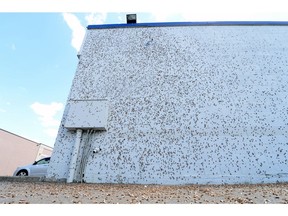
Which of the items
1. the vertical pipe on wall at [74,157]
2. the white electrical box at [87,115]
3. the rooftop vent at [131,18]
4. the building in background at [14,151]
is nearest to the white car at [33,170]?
the vertical pipe on wall at [74,157]

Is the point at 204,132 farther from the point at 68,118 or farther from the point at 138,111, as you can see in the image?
the point at 68,118

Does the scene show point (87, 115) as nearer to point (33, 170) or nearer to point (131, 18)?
point (33, 170)

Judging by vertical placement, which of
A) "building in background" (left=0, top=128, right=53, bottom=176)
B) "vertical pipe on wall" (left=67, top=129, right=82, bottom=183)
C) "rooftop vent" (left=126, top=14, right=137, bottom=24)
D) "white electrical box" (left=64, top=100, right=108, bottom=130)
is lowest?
"vertical pipe on wall" (left=67, top=129, right=82, bottom=183)

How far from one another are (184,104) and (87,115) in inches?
123

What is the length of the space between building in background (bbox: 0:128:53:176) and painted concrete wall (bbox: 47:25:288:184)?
401 inches

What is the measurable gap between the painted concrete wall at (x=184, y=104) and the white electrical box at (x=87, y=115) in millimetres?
258

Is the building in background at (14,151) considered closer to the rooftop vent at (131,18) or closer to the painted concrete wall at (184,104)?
the painted concrete wall at (184,104)

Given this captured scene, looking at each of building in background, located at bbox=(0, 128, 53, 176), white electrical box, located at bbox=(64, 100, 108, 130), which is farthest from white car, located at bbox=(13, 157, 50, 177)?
building in background, located at bbox=(0, 128, 53, 176)

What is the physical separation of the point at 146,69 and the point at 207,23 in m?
3.51

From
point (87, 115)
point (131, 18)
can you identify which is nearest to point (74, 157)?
point (87, 115)

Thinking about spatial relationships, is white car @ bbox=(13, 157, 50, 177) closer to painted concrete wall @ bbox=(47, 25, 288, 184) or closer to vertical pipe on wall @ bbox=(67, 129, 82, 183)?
painted concrete wall @ bbox=(47, 25, 288, 184)

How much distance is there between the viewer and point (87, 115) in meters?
7.01

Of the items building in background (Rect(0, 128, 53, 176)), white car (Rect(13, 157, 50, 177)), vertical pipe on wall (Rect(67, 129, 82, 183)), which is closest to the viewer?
vertical pipe on wall (Rect(67, 129, 82, 183))

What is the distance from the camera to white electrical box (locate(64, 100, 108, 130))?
686 cm
